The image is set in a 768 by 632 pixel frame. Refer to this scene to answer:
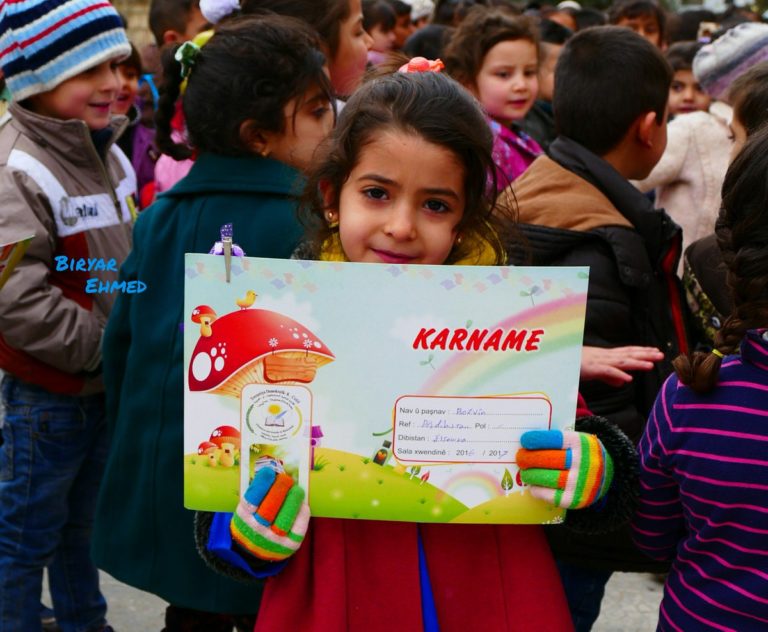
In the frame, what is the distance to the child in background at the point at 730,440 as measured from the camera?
1496 millimetres

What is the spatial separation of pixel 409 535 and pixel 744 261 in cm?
70

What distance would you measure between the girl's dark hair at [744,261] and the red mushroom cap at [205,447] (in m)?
0.74

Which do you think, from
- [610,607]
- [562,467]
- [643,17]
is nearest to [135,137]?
[610,607]

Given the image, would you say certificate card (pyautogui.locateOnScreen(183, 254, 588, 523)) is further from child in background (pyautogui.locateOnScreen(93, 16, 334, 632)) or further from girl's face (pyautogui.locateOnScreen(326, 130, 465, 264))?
child in background (pyautogui.locateOnScreen(93, 16, 334, 632))

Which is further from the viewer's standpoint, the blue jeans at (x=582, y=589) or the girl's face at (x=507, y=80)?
the girl's face at (x=507, y=80)

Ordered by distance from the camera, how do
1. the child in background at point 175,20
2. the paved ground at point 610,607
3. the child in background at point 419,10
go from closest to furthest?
the paved ground at point 610,607
the child in background at point 175,20
the child in background at point 419,10

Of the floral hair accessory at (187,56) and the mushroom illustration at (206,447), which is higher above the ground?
the floral hair accessory at (187,56)

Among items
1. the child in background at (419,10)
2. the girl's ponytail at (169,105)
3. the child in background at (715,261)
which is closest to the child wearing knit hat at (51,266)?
the girl's ponytail at (169,105)

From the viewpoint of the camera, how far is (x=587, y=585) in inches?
94.3

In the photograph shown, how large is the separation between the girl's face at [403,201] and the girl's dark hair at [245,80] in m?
0.74

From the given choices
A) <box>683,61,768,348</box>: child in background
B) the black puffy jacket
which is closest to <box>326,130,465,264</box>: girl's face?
the black puffy jacket

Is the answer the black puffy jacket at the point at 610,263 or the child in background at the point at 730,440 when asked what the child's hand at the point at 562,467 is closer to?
the child in background at the point at 730,440

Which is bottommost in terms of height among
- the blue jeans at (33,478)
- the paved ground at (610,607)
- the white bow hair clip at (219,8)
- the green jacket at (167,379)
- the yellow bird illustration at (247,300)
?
the paved ground at (610,607)

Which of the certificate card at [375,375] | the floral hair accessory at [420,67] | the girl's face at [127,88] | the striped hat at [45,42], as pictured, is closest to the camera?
the certificate card at [375,375]
